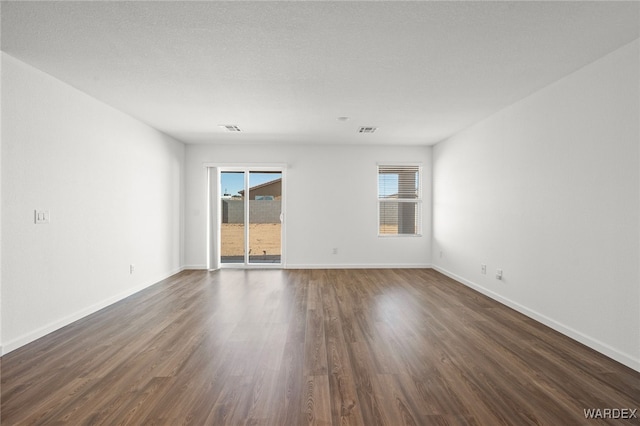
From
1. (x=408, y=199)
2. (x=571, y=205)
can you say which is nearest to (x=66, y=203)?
(x=571, y=205)

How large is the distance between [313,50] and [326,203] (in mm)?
3861

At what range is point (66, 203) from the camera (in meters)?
3.17

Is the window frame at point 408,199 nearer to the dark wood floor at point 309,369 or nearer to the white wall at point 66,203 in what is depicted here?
the dark wood floor at point 309,369

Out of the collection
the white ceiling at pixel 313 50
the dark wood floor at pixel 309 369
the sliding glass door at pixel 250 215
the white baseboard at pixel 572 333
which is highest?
the white ceiling at pixel 313 50

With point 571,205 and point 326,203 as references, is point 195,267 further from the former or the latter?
point 571,205

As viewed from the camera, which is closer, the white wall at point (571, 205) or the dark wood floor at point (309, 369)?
the dark wood floor at point (309, 369)

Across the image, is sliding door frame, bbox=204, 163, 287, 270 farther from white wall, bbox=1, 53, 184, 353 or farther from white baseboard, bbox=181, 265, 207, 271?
white wall, bbox=1, 53, 184, 353

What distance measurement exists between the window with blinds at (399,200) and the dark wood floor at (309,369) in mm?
2716

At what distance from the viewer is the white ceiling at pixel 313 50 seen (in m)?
2.01

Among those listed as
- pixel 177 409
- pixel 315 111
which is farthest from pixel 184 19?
pixel 177 409

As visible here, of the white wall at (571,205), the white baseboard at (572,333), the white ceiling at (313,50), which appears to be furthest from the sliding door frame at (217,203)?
the white baseboard at (572,333)

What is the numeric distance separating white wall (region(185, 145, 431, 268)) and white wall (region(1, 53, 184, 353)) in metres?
1.24

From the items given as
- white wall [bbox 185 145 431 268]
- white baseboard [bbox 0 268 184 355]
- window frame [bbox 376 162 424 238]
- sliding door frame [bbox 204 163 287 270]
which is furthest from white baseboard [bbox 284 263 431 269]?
white baseboard [bbox 0 268 184 355]

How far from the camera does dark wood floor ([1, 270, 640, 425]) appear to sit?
175 cm
